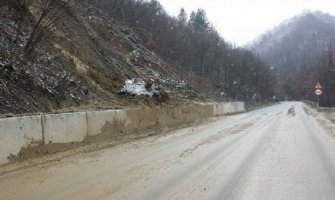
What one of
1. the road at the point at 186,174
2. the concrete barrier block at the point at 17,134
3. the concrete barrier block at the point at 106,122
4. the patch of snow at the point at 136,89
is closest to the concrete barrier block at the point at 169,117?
the patch of snow at the point at 136,89

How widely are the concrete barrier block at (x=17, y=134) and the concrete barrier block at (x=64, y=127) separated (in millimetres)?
389

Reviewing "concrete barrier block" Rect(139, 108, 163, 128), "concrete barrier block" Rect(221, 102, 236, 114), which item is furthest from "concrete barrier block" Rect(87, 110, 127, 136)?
"concrete barrier block" Rect(221, 102, 236, 114)

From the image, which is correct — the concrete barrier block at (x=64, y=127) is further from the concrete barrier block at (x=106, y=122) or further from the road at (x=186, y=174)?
the road at (x=186, y=174)

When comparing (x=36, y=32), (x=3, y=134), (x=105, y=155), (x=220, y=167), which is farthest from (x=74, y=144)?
(x=36, y=32)

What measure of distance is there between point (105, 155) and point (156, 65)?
3461 centimetres

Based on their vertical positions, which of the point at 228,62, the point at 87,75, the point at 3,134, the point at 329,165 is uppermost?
the point at 228,62

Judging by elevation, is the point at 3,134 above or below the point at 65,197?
above

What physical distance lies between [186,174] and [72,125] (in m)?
6.00

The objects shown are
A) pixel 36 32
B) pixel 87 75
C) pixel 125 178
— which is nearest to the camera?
pixel 125 178

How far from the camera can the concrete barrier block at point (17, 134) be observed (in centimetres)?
1163

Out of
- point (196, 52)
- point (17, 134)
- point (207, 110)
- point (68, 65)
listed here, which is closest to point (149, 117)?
point (68, 65)

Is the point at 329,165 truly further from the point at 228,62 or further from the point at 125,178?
the point at 228,62

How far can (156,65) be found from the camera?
47.8 m

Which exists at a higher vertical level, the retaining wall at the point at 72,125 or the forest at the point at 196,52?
→ the forest at the point at 196,52
